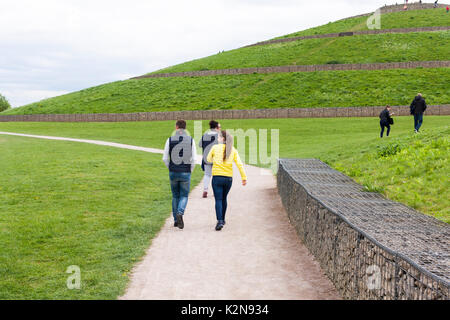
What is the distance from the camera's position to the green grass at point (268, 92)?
5412 cm

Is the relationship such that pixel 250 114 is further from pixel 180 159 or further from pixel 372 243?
pixel 372 243

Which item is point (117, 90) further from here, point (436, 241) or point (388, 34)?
point (436, 241)

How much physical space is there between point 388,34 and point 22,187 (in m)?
81.1

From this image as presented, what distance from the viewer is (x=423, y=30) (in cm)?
8794

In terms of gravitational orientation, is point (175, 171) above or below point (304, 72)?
below

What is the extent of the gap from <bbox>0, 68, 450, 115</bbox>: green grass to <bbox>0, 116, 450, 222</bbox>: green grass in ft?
30.1

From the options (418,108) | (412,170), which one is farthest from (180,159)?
(418,108)

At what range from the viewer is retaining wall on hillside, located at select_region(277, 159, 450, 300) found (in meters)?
4.29

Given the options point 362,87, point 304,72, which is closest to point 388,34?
point 304,72

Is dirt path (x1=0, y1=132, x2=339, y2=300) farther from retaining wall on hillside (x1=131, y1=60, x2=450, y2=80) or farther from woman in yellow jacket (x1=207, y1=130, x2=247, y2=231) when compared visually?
retaining wall on hillside (x1=131, y1=60, x2=450, y2=80)

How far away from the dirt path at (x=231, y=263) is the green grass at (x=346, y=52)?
210ft

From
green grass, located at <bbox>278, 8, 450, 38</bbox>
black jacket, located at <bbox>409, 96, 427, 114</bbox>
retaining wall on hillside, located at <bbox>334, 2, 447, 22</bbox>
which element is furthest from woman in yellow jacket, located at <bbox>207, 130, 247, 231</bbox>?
retaining wall on hillside, located at <bbox>334, 2, 447, 22</bbox>

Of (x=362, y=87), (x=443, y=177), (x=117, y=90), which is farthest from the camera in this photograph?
(x=117, y=90)

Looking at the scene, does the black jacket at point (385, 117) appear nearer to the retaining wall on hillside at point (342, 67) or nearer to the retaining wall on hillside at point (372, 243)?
the retaining wall on hillside at point (372, 243)
